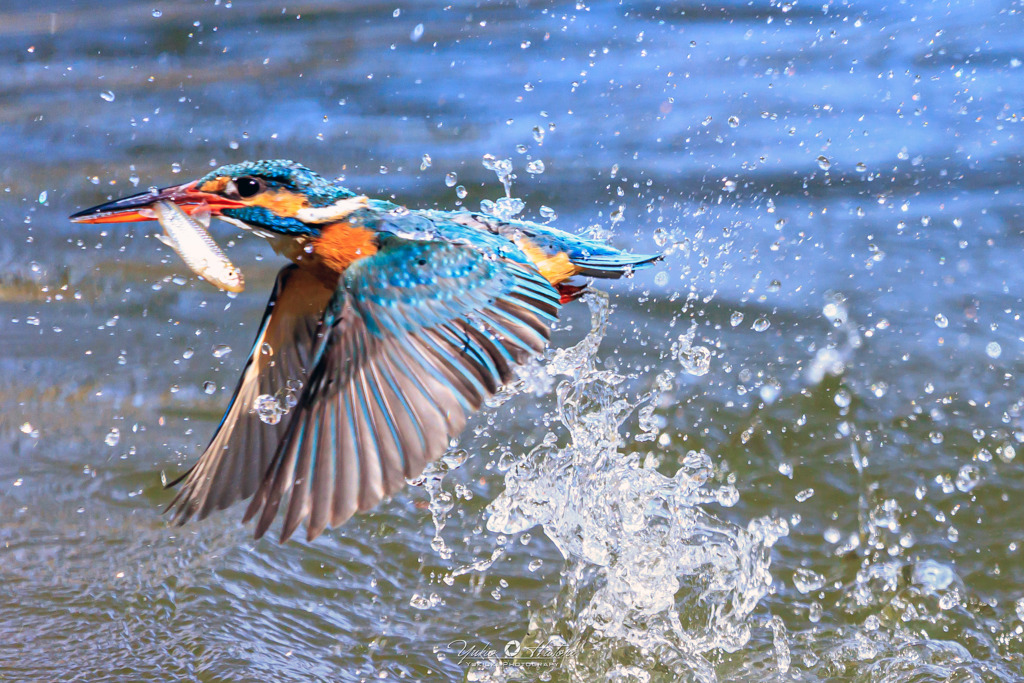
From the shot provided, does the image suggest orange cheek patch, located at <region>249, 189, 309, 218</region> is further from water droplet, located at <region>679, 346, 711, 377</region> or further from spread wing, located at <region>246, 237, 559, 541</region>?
water droplet, located at <region>679, 346, 711, 377</region>

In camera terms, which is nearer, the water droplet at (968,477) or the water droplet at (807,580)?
the water droplet at (807,580)

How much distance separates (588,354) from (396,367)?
3.51 ft

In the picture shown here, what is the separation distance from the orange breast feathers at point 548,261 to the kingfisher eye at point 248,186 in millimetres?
631

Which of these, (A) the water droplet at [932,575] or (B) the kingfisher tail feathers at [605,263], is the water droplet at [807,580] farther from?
(B) the kingfisher tail feathers at [605,263]

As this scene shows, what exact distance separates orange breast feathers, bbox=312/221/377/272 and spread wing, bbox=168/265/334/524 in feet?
0.39

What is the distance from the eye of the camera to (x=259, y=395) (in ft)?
8.62

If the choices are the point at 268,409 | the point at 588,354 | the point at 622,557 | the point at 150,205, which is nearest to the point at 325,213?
the point at 150,205

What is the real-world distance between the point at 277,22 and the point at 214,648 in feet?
14.2

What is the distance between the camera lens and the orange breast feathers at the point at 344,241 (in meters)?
2.49

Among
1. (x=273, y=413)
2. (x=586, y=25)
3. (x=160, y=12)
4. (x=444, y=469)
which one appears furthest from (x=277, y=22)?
(x=273, y=413)

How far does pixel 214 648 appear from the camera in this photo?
268cm

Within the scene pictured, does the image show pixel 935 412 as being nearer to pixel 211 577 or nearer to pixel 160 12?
pixel 211 577

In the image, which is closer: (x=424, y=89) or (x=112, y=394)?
(x=112, y=394)

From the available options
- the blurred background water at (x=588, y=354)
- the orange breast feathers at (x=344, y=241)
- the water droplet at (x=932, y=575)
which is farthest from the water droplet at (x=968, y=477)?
the orange breast feathers at (x=344, y=241)
